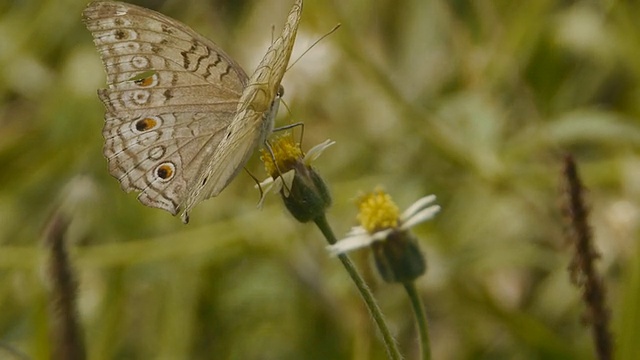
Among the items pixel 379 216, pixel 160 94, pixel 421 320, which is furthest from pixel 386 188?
pixel 421 320

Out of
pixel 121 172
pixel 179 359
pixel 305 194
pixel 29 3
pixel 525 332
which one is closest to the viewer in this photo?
pixel 305 194

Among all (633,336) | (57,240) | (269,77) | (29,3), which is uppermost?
(29,3)

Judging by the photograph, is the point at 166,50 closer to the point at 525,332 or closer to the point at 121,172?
the point at 121,172

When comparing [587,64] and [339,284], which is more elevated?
[587,64]

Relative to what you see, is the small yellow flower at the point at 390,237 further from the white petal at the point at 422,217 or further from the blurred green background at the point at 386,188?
the blurred green background at the point at 386,188

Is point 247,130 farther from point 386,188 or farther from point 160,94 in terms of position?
point 386,188

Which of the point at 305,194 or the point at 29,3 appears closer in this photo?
the point at 305,194

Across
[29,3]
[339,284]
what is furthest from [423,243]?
[29,3]
